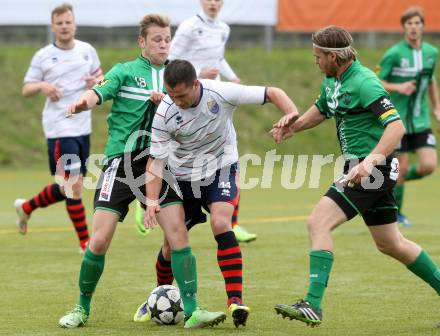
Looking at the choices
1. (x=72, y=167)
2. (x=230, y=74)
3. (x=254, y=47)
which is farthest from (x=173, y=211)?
(x=254, y=47)

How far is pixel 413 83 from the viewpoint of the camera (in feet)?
40.3

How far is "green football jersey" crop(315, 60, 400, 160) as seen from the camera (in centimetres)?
677

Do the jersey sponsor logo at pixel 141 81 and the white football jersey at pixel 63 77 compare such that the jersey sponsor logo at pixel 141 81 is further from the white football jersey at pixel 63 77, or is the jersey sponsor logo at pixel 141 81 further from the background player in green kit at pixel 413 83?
the background player in green kit at pixel 413 83

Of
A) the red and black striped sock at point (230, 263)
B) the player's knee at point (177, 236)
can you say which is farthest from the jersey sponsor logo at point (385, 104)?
the player's knee at point (177, 236)

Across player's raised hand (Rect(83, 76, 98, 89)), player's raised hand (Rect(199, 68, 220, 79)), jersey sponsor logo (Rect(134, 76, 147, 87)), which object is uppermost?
jersey sponsor logo (Rect(134, 76, 147, 87))

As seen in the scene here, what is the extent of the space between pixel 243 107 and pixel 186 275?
1601cm

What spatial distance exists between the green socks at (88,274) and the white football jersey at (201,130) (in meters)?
0.78

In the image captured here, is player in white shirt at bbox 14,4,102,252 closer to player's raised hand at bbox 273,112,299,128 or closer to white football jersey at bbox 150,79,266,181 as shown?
white football jersey at bbox 150,79,266,181

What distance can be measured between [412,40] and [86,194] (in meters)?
6.26

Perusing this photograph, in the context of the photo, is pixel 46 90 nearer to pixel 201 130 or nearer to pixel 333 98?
pixel 201 130

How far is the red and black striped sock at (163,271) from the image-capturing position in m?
7.56

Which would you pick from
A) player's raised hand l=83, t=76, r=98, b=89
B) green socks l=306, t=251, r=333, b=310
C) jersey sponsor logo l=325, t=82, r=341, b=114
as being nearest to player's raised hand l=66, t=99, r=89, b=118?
jersey sponsor logo l=325, t=82, r=341, b=114

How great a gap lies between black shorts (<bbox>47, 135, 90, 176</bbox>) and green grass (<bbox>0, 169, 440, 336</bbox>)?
0.81 metres

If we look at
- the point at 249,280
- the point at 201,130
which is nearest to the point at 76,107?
the point at 201,130
